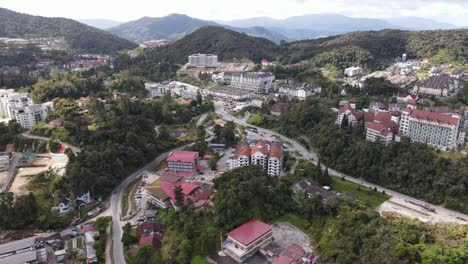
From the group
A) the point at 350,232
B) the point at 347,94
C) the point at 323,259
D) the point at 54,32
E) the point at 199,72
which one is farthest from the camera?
the point at 54,32

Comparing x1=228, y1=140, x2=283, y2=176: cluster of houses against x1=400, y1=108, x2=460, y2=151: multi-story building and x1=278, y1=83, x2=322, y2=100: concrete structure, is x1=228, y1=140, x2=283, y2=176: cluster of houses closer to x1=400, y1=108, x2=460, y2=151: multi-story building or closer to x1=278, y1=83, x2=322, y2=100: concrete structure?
x1=400, y1=108, x2=460, y2=151: multi-story building

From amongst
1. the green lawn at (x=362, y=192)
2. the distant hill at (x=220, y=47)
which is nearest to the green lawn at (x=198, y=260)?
the green lawn at (x=362, y=192)

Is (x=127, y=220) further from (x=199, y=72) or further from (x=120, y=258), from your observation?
(x=199, y=72)

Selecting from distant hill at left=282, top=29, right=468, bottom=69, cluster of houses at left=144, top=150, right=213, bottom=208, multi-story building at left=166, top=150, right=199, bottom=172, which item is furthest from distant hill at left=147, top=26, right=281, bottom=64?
cluster of houses at left=144, top=150, right=213, bottom=208

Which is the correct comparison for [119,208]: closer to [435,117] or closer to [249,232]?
[249,232]


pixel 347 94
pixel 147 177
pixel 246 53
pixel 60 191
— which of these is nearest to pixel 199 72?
pixel 246 53

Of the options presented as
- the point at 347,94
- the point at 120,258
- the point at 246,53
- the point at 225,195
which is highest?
the point at 246,53
